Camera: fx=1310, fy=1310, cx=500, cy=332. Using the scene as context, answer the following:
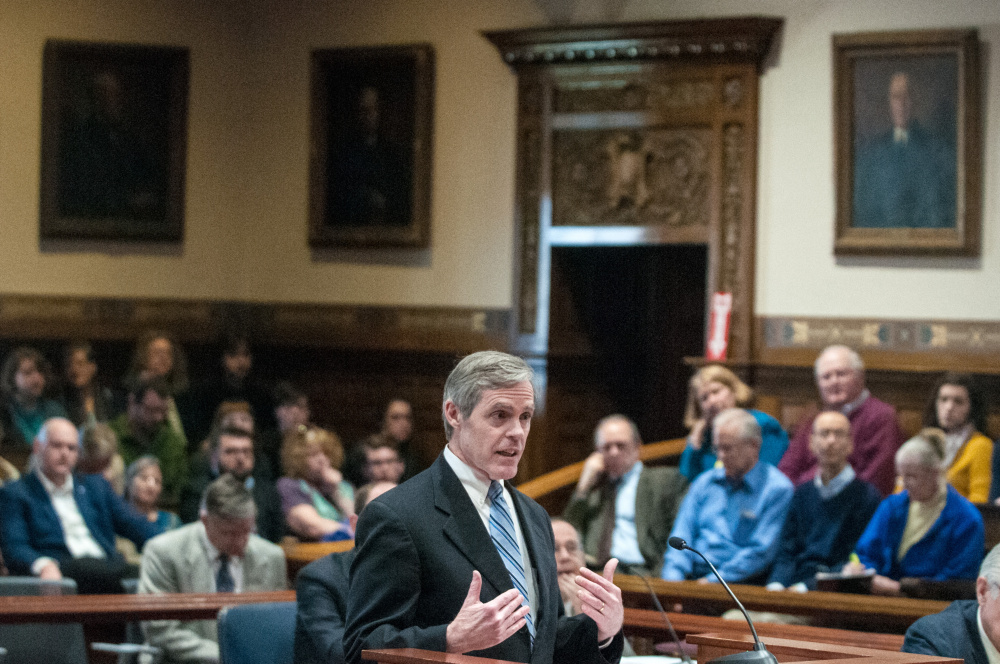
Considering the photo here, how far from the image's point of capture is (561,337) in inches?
426

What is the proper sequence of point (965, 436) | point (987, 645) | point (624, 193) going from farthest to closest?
1. point (624, 193)
2. point (965, 436)
3. point (987, 645)

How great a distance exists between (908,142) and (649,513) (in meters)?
4.37

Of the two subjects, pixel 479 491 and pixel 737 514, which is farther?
pixel 737 514

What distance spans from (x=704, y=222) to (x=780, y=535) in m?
4.46

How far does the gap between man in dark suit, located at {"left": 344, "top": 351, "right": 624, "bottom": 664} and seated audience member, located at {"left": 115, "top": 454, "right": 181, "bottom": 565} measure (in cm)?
428

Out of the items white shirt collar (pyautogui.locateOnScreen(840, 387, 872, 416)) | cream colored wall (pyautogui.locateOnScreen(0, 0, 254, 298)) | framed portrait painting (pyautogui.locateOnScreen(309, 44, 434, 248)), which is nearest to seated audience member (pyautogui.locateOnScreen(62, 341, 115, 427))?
cream colored wall (pyautogui.locateOnScreen(0, 0, 254, 298))

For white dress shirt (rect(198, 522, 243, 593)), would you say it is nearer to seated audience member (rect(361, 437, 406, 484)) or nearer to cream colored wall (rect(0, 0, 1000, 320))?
seated audience member (rect(361, 437, 406, 484))

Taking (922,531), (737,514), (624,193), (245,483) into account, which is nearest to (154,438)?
(245,483)

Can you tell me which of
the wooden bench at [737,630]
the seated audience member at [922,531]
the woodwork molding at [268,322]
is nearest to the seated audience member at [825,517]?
the seated audience member at [922,531]

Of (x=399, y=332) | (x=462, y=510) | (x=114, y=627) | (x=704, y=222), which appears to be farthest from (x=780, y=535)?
(x=399, y=332)

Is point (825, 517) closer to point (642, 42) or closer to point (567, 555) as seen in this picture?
point (567, 555)

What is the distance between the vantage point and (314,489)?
7.38 meters

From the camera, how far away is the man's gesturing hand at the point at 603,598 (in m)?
2.82

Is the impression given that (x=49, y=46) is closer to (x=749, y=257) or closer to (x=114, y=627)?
(x=749, y=257)
